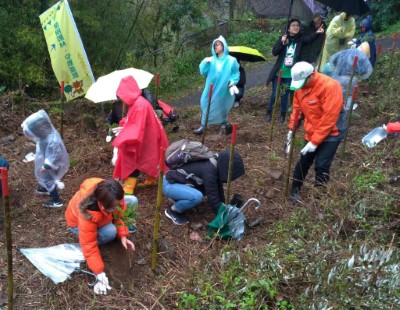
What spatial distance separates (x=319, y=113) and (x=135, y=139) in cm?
179

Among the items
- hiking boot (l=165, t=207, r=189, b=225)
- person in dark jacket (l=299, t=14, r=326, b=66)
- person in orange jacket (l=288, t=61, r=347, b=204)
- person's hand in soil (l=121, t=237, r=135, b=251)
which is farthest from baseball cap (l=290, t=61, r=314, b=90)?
person in dark jacket (l=299, t=14, r=326, b=66)

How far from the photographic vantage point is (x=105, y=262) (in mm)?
3402

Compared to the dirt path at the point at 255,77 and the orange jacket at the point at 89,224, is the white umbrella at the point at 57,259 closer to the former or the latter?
the orange jacket at the point at 89,224

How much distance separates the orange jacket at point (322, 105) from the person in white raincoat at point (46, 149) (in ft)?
7.78

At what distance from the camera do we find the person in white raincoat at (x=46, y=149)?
3869mm

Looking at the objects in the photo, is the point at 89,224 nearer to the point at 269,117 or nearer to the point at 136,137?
the point at 136,137

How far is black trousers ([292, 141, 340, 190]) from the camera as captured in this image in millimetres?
4070

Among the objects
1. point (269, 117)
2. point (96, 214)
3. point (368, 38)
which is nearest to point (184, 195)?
point (96, 214)

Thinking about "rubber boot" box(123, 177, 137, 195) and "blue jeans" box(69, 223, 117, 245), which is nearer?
"blue jeans" box(69, 223, 117, 245)

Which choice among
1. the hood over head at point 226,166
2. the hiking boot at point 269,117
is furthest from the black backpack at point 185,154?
the hiking boot at point 269,117

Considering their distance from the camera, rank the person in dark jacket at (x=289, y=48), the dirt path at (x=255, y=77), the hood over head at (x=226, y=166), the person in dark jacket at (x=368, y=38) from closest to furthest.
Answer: the hood over head at (x=226, y=166) < the person in dark jacket at (x=289, y=48) < the person in dark jacket at (x=368, y=38) < the dirt path at (x=255, y=77)

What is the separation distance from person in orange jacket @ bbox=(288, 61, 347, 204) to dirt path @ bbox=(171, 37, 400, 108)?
5979mm

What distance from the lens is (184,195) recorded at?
Answer: 3850mm

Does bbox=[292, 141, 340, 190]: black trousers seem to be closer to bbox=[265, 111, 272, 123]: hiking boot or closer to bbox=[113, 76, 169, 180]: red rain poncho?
bbox=[113, 76, 169, 180]: red rain poncho
